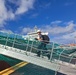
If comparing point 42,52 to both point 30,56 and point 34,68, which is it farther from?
point 34,68

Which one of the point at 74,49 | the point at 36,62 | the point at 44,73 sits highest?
the point at 74,49

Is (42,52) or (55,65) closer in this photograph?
(55,65)

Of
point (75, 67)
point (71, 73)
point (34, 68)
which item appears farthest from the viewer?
point (34, 68)

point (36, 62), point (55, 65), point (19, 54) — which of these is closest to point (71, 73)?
point (55, 65)

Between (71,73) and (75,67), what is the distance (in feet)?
7.07

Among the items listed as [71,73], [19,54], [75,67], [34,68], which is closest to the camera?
[71,73]

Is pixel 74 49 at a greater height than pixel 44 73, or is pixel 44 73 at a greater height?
pixel 74 49

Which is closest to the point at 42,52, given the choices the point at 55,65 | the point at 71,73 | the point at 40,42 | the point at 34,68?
the point at 40,42

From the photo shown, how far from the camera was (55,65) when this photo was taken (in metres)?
10.8

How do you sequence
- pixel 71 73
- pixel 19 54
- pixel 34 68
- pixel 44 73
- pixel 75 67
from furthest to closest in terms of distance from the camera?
pixel 34 68 → pixel 44 73 → pixel 75 67 → pixel 19 54 → pixel 71 73

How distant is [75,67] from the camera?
12.6m

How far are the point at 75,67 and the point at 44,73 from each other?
289 centimetres

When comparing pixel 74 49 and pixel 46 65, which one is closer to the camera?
pixel 46 65

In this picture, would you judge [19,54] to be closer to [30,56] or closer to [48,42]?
[30,56]
